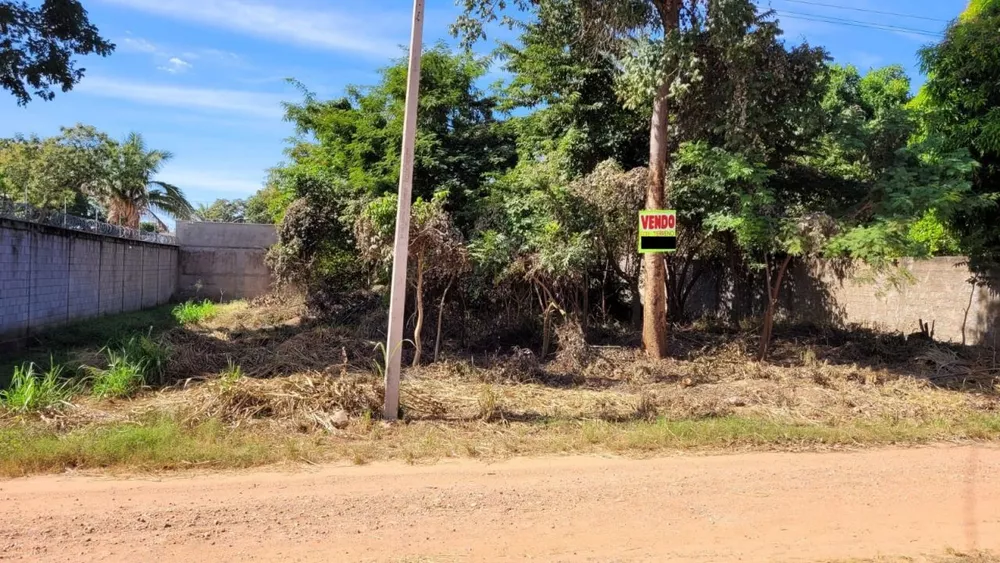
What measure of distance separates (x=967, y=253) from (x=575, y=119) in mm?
7737

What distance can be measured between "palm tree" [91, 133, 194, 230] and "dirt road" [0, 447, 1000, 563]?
25170 millimetres

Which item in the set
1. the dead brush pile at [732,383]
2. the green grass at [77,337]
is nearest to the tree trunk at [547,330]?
the dead brush pile at [732,383]

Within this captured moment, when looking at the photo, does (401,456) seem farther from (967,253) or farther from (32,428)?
(967,253)

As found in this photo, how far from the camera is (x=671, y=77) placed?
1112 cm

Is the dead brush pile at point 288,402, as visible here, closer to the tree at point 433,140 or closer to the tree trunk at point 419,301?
the tree trunk at point 419,301

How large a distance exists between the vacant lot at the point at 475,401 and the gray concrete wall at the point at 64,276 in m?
0.97

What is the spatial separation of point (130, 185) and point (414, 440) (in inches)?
1006

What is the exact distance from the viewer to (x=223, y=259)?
24078 millimetres

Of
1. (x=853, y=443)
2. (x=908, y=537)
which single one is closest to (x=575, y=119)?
(x=853, y=443)

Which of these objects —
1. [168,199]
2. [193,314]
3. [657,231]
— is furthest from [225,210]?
[657,231]

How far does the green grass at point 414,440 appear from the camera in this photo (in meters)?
6.05

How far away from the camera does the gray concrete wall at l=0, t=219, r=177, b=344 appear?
12.4m

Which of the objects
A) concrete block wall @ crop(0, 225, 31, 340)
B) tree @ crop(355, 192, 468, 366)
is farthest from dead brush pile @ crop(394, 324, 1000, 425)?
concrete block wall @ crop(0, 225, 31, 340)

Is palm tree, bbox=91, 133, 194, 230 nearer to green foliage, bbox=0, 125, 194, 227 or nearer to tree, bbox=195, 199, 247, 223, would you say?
green foliage, bbox=0, 125, 194, 227
